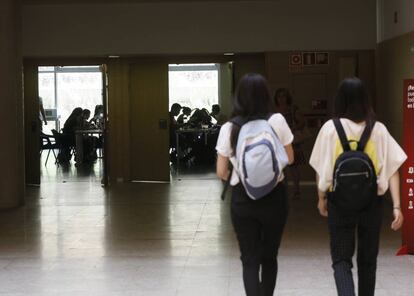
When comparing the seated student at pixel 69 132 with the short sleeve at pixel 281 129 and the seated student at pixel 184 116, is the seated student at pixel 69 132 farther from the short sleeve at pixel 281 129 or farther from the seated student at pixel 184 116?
the short sleeve at pixel 281 129

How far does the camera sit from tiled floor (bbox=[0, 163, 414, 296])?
572cm

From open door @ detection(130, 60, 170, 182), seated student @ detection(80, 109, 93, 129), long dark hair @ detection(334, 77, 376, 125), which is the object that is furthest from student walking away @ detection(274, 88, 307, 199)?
seated student @ detection(80, 109, 93, 129)

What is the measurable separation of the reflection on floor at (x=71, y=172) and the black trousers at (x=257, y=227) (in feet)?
33.2

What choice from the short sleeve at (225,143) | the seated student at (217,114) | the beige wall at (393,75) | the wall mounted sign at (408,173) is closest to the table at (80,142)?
the seated student at (217,114)

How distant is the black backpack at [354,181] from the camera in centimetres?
411

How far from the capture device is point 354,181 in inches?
162

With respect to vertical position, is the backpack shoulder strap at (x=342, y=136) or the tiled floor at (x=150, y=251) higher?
the backpack shoulder strap at (x=342, y=136)

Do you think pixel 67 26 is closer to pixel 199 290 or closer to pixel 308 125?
pixel 308 125

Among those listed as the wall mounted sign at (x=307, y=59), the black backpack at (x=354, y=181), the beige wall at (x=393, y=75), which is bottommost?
the black backpack at (x=354, y=181)

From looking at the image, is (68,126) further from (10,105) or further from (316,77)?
Result: (10,105)

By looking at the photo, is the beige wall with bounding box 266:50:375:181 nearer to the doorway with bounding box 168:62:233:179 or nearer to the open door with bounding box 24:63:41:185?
the doorway with bounding box 168:62:233:179

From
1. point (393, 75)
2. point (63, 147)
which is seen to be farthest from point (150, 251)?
point (63, 147)

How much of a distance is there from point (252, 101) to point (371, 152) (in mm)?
763

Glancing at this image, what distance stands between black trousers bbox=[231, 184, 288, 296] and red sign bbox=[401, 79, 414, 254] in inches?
100
